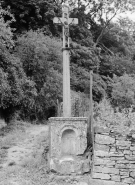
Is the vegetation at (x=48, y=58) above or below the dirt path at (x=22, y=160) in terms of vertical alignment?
above

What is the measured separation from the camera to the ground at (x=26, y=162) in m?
5.66

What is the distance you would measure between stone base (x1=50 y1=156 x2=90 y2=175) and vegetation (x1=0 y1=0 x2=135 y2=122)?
1.83 m

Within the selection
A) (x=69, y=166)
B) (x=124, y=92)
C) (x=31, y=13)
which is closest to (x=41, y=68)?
(x=31, y=13)

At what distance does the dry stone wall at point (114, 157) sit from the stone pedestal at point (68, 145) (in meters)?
0.37

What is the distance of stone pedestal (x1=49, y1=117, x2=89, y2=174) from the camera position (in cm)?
586

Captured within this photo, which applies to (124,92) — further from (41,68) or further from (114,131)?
(114,131)

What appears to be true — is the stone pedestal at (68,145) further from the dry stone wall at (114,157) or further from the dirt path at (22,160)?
the dirt path at (22,160)

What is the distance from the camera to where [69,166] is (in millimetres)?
5852

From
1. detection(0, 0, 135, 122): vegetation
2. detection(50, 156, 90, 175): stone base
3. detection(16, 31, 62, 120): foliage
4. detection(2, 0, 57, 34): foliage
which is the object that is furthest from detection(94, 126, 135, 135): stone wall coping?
detection(2, 0, 57, 34): foliage

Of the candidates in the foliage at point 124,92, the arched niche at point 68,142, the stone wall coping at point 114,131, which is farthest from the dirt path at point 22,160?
the foliage at point 124,92

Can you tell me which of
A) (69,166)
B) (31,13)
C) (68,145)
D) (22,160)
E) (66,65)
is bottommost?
(22,160)

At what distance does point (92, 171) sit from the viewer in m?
5.75

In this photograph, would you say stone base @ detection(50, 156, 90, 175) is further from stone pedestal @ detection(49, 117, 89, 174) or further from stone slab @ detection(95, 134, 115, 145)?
stone slab @ detection(95, 134, 115, 145)

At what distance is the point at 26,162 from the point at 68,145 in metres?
1.30
